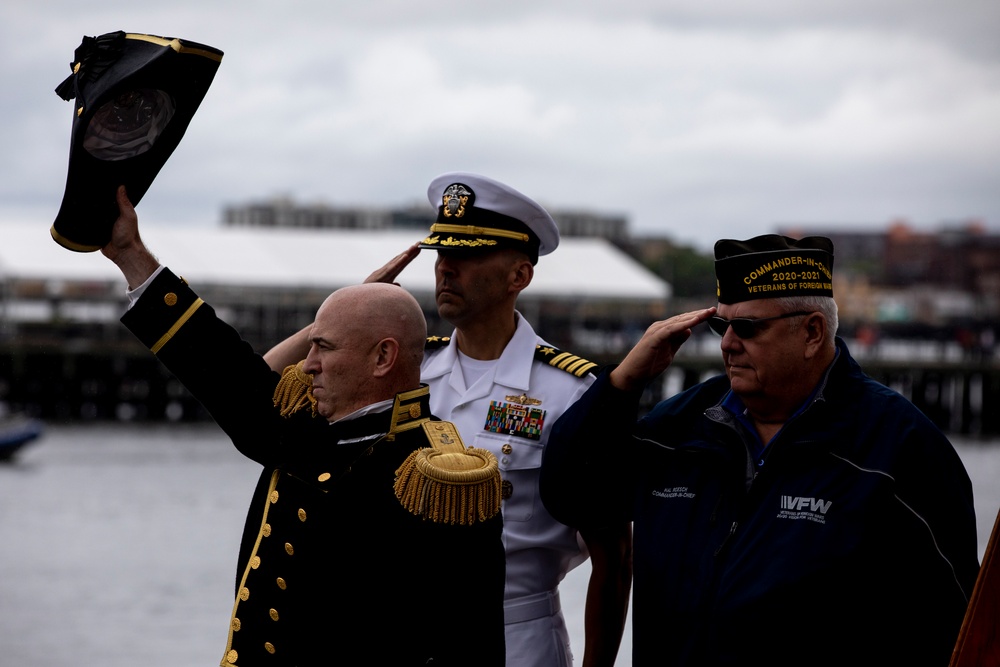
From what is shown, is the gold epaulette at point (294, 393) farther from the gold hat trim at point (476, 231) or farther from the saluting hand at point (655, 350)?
the gold hat trim at point (476, 231)

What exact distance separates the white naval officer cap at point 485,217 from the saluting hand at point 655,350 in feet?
2.72

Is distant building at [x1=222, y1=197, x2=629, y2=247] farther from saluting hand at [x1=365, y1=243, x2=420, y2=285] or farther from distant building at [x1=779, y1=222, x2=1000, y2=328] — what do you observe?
saluting hand at [x1=365, y1=243, x2=420, y2=285]

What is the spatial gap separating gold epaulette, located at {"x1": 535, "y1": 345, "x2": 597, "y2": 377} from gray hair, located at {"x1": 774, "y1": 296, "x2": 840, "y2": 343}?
33.4 inches

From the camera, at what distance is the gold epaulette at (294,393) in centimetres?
295

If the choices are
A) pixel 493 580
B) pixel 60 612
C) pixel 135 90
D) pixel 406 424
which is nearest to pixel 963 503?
pixel 493 580

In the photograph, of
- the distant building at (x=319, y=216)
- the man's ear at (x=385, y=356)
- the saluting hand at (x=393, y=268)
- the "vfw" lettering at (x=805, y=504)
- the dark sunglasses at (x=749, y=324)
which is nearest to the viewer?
the man's ear at (x=385, y=356)

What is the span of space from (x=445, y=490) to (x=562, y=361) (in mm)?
1298

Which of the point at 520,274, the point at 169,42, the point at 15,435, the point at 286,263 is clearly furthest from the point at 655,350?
the point at 286,263

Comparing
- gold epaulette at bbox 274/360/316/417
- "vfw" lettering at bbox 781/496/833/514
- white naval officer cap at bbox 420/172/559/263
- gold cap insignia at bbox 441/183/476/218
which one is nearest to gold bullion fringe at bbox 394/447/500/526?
gold epaulette at bbox 274/360/316/417

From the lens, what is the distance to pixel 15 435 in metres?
33.1

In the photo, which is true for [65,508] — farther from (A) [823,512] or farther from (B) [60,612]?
(A) [823,512]

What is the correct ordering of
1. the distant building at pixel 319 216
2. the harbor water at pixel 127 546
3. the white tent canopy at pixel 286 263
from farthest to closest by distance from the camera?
the distant building at pixel 319 216 < the white tent canopy at pixel 286 263 < the harbor water at pixel 127 546

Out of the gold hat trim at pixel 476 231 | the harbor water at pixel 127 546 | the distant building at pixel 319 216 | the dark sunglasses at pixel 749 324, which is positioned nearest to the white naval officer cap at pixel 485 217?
the gold hat trim at pixel 476 231

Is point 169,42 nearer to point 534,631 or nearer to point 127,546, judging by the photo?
point 534,631
